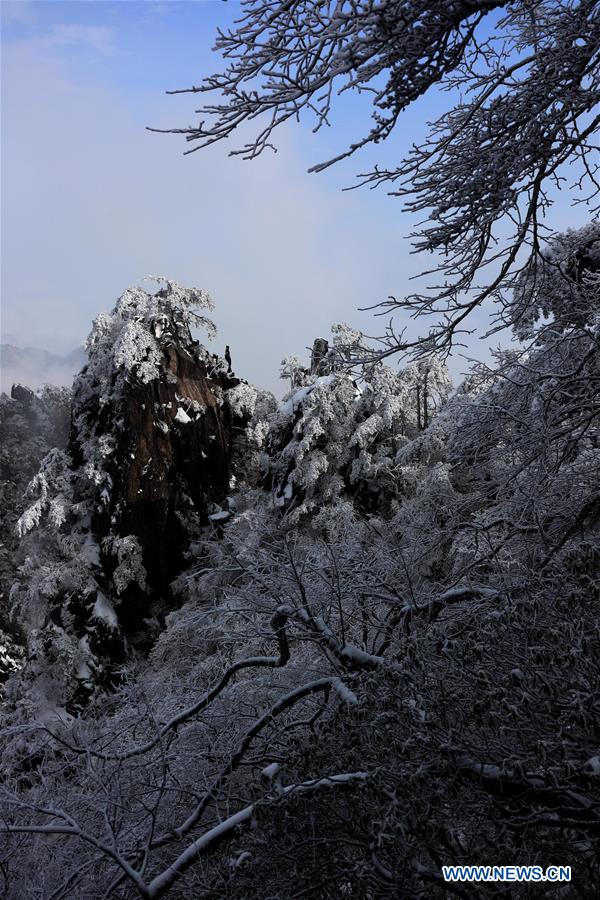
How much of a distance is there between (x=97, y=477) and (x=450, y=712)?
1705 centimetres

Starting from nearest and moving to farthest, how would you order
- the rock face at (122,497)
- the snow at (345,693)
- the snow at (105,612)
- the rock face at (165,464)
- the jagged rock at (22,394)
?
the snow at (345,693)
the rock face at (122,497)
the snow at (105,612)
the rock face at (165,464)
the jagged rock at (22,394)

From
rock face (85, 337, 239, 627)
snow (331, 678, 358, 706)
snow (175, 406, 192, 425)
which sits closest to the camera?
snow (331, 678, 358, 706)

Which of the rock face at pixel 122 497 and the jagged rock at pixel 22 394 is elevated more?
the jagged rock at pixel 22 394

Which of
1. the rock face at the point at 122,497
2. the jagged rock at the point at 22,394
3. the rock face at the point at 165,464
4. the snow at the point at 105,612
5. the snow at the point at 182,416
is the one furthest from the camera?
the jagged rock at the point at 22,394

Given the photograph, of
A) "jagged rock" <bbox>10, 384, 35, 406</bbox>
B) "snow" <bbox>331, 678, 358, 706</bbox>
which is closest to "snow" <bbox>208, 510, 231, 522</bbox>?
"jagged rock" <bbox>10, 384, 35, 406</bbox>

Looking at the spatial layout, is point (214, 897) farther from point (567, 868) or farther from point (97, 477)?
point (97, 477)

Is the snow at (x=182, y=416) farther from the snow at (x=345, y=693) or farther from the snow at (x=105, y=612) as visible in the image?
the snow at (x=345, y=693)

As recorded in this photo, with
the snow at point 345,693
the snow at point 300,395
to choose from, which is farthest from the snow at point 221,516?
the snow at point 345,693

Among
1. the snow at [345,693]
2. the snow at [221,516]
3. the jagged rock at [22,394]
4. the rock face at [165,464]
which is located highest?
the jagged rock at [22,394]

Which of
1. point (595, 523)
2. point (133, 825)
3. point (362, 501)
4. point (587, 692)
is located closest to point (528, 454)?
point (595, 523)

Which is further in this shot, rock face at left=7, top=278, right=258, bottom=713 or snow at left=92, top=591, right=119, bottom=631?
snow at left=92, top=591, right=119, bottom=631

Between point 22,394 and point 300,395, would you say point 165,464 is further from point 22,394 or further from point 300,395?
point 22,394

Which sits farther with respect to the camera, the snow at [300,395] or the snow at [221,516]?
the snow at [221,516]

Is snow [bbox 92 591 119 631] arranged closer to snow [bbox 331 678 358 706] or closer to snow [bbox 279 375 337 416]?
snow [bbox 279 375 337 416]
